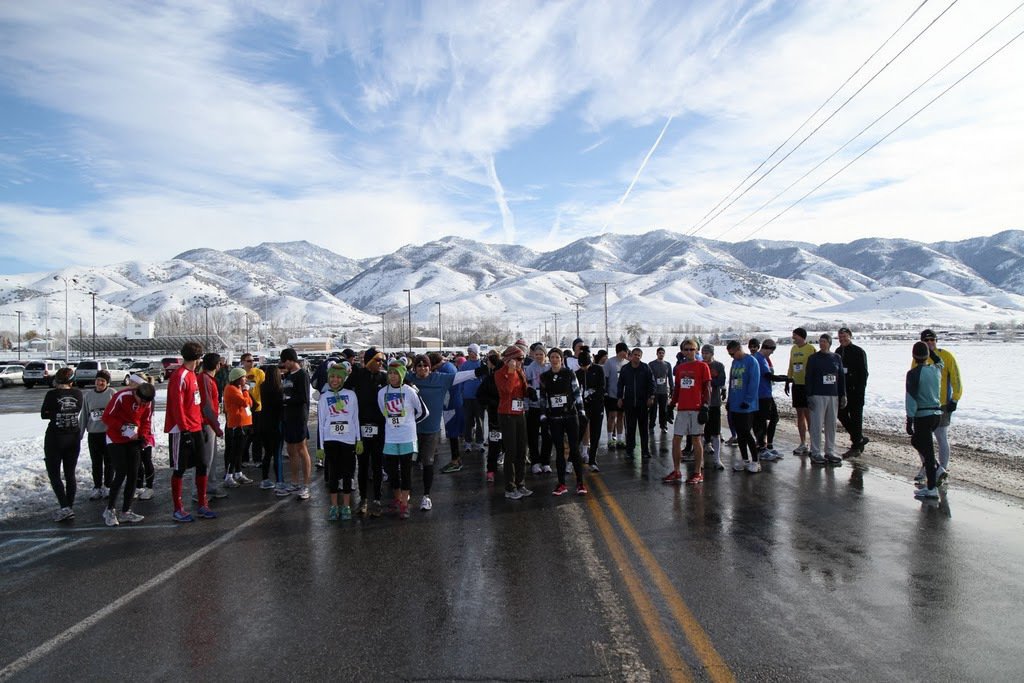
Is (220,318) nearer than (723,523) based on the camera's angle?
No

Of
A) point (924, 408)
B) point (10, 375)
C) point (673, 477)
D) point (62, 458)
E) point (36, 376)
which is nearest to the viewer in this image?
point (62, 458)

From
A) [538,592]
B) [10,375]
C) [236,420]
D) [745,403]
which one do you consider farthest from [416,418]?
[10,375]

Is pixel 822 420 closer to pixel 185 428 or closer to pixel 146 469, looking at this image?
pixel 185 428

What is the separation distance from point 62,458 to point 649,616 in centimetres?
746

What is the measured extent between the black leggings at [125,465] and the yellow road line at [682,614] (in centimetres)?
578

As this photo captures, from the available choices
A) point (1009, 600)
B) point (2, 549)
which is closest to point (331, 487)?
point (2, 549)

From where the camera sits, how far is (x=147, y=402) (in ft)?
25.5

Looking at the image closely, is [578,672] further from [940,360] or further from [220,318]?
[220,318]

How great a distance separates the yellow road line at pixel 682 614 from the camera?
12.6 ft

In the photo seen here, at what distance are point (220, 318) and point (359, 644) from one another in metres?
210

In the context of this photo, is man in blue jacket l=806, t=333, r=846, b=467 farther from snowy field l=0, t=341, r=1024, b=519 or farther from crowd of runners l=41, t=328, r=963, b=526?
snowy field l=0, t=341, r=1024, b=519

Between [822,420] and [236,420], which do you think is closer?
[236,420]

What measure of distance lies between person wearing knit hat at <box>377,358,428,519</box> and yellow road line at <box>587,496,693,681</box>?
2.39 metres

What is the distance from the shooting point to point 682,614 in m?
4.63
